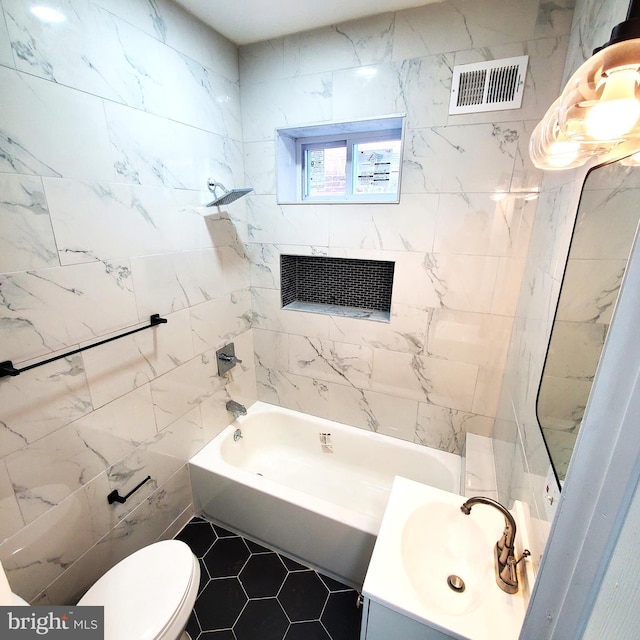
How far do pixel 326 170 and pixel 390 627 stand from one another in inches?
87.5

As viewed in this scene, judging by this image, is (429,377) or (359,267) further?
(359,267)

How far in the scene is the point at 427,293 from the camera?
171 cm

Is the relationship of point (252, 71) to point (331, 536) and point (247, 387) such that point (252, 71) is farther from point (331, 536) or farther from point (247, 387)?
point (331, 536)

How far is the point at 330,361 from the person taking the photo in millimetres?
2062

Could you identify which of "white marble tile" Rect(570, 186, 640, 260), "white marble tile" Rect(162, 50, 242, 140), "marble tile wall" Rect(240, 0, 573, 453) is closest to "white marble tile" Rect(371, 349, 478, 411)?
"marble tile wall" Rect(240, 0, 573, 453)

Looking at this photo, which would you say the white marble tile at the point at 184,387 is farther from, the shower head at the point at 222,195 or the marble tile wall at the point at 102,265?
the shower head at the point at 222,195

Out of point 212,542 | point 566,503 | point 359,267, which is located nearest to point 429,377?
point 359,267

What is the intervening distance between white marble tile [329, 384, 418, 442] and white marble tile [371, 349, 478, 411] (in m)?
0.07

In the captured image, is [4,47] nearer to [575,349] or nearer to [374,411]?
[575,349]

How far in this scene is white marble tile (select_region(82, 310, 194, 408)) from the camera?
1241 millimetres

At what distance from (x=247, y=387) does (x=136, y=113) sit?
1698 millimetres

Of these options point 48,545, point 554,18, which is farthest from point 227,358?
point 554,18

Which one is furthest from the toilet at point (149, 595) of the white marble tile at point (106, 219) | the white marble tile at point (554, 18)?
the white marble tile at point (554, 18)

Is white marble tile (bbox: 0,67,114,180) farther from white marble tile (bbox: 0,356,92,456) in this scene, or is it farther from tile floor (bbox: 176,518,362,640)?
tile floor (bbox: 176,518,362,640)
